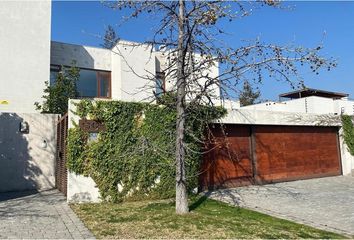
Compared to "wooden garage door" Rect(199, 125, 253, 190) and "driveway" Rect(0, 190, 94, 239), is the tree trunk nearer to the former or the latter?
"driveway" Rect(0, 190, 94, 239)

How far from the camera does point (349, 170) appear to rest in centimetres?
1627

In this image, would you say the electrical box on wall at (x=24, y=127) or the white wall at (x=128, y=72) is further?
the white wall at (x=128, y=72)

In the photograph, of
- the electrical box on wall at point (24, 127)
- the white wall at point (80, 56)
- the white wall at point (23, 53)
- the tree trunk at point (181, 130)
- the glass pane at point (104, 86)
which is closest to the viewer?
the tree trunk at point (181, 130)

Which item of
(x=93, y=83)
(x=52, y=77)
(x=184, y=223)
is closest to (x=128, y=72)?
(x=93, y=83)

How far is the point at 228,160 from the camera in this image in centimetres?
1230

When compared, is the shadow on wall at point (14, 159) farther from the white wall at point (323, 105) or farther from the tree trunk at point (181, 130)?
the white wall at point (323, 105)

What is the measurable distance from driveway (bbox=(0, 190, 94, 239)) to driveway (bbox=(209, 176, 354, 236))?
4.49 metres

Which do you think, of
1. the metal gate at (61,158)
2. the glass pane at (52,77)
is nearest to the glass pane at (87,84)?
the glass pane at (52,77)

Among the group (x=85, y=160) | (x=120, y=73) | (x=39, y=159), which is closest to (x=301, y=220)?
(x=85, y=160)

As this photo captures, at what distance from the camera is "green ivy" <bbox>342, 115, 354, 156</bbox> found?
16266 millimetres

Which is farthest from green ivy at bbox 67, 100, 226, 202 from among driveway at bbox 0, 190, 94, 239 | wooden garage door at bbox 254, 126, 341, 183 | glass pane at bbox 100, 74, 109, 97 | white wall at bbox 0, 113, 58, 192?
glass pane at bbox 100, 74, 109, 97

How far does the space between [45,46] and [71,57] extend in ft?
5.51

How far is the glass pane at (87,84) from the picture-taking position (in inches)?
667

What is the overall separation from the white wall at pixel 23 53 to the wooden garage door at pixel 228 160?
8.69 metres
